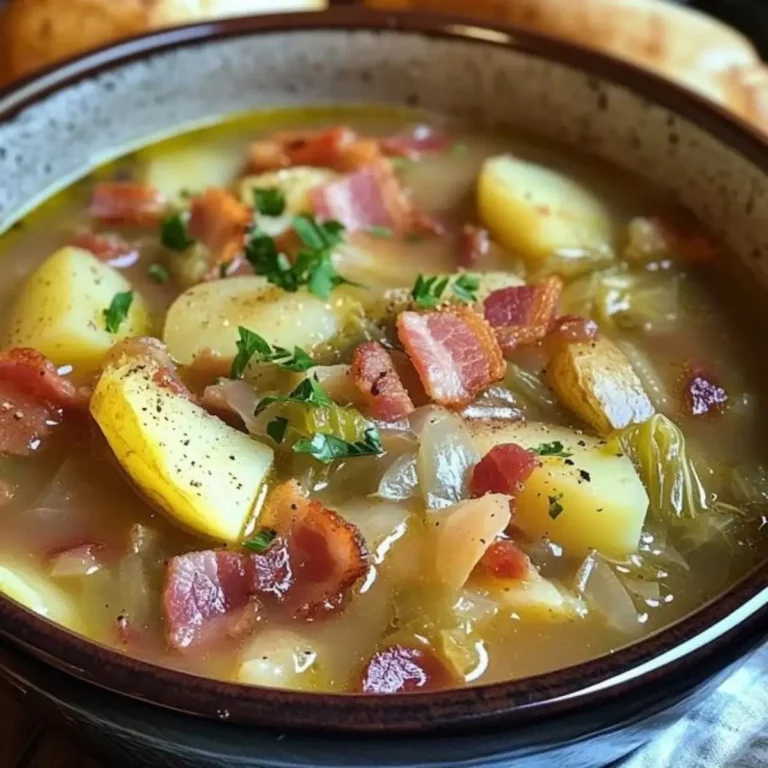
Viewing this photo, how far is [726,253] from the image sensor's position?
2309 millimetres

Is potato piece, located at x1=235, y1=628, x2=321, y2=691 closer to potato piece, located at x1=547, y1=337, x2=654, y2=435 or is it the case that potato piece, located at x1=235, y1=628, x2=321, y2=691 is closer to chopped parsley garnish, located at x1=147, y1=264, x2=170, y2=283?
potato piece, located at x1=547, y1=337, x2=654, y2=435

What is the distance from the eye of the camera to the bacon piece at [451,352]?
182cm

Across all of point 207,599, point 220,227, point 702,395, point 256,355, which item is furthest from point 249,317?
point 702,395

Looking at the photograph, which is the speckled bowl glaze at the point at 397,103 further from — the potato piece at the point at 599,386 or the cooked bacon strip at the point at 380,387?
the cooked bacon strip at the point at 380,387

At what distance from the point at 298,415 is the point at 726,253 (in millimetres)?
1023

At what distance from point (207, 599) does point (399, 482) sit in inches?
12.9

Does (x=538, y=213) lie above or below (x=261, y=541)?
above

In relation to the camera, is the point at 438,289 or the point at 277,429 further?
the point at 438,289

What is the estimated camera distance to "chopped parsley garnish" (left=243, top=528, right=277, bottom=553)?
1626mm

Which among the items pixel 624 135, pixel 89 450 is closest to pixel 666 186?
pixel 624 135

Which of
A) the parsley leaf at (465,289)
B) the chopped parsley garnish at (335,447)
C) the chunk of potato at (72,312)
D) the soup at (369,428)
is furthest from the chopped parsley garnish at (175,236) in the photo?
the chopped parsley garnish at (335,447)

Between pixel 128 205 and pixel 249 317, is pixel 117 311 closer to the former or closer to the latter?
pixel 249 317

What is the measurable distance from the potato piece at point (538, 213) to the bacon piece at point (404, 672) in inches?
37.8

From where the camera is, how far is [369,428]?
1.75m
